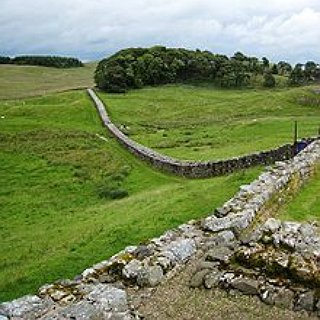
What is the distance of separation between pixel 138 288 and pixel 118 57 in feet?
332

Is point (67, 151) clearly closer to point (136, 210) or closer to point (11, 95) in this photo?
point (136, 210)

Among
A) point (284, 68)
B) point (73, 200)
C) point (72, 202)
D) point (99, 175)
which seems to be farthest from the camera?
point (284, 68)

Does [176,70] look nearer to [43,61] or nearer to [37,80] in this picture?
[37,80]

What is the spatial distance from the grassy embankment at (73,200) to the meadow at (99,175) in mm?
77

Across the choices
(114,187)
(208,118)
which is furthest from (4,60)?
(114,187)

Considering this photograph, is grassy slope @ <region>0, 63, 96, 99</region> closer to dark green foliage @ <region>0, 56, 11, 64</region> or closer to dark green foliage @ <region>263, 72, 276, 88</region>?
dark green foliage @ <region>0, 56, 11, 64</region>

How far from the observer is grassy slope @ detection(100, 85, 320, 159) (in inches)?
1828

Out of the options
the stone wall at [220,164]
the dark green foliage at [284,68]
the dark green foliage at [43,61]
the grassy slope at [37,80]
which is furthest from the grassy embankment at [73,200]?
the dark green foliage at [43,61]

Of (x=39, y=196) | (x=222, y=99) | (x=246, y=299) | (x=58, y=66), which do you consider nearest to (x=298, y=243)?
(x=246, y=299)

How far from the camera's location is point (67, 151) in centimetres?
5188

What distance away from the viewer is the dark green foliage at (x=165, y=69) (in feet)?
354

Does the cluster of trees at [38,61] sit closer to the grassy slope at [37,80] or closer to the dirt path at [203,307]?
the grassy slope at [37,80]

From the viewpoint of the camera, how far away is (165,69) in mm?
114500

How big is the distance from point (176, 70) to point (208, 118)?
146ft
